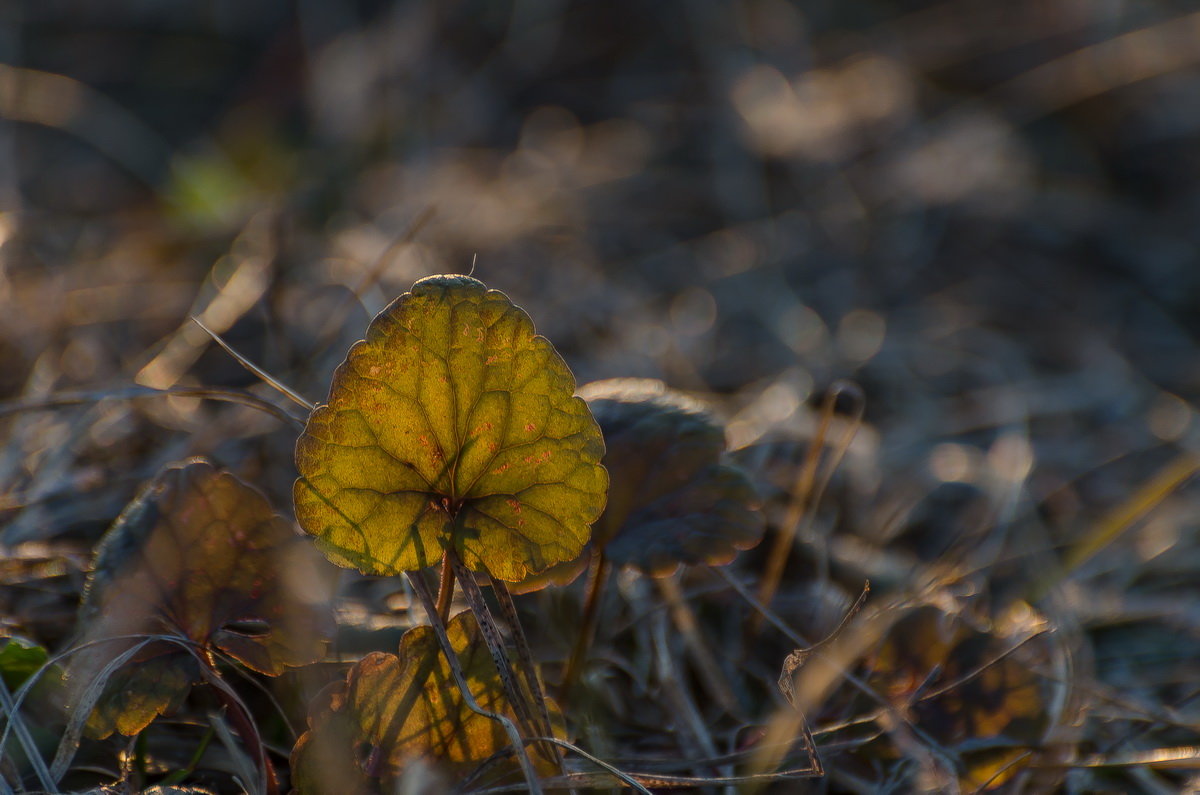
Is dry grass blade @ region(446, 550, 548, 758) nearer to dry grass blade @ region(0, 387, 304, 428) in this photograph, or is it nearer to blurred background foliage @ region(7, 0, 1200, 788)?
dry grass blade @ region(0, 387, 304, 428)

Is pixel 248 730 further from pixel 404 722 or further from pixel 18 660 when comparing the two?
pixel 18 660

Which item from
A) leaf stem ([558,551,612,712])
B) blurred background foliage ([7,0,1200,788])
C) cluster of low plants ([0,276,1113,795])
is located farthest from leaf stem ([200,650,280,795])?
blurred background foliage ([7,0,1200,788])

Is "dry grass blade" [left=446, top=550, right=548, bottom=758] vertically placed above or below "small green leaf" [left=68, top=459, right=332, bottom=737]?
below

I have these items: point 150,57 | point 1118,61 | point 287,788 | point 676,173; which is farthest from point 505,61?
point 287,788

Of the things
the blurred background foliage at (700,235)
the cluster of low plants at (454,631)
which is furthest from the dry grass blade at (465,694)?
the blurred background foliage at (700,235)

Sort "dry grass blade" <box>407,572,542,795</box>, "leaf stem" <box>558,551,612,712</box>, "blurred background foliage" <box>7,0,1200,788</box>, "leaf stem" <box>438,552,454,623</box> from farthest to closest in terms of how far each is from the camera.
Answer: "blurred background foliage" <box>7,0,1200,788</box>, "leaf stem" <box>558,551,612,712</box>, "leaf stem" <box>438,552,454,623</box>, "dry grass blade" <box>407,572,542,795</box>

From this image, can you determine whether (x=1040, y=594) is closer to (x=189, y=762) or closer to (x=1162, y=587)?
(x=1162, y=587)

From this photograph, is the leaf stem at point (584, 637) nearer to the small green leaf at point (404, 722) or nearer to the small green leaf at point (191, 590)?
the small green leaf at point (404, 722)

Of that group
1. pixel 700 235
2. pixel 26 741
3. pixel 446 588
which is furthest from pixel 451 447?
pixel 700 235
